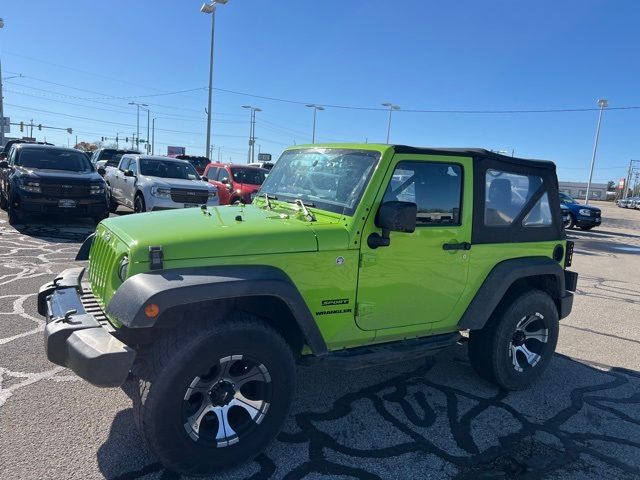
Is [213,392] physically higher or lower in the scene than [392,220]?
lower

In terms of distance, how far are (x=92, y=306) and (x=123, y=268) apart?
21.5 inches

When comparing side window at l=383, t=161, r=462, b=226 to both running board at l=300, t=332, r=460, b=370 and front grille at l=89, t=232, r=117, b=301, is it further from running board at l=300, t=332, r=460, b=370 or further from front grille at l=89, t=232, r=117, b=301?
front grille at l=89, t=232, r=117, b=301

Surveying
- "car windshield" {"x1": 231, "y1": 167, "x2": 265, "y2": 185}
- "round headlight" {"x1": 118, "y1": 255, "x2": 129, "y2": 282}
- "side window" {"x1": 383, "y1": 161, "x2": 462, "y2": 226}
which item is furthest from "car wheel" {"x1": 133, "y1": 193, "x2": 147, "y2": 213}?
"side window" {"x1": 383, "y1": 161, "x2": 462, "y2": 226}

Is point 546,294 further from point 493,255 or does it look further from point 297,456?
point 297,456

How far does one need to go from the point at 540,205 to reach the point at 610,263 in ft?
30.1

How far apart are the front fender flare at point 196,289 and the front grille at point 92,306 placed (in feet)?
0.95

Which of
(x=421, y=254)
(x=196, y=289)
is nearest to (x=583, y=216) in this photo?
(x=421, y=254)

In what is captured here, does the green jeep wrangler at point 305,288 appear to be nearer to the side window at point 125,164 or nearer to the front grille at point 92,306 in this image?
the front grille at point 92,306

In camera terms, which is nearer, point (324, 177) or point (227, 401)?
point (227, 401)

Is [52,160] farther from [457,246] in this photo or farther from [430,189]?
[457,246]

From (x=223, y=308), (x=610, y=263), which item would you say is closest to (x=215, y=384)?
(x=223, y=308)

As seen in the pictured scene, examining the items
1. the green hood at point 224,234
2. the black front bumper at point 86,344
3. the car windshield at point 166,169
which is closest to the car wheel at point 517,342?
the green hood at point 224,234

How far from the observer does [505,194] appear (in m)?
3.95

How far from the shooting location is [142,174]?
12109 mm
